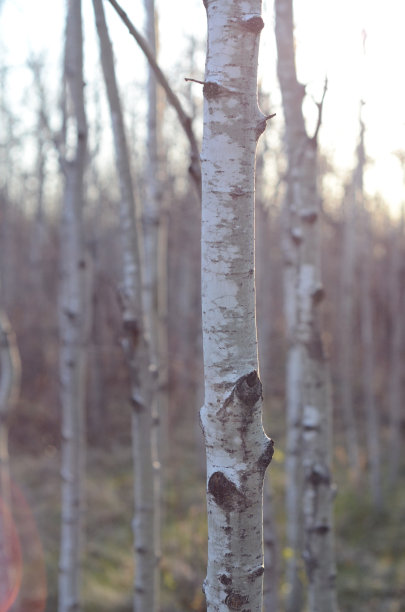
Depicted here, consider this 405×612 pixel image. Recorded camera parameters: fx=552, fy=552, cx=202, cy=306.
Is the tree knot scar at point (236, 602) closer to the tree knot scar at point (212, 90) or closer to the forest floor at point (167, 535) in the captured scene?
the tree knot scar at point (212, 90)

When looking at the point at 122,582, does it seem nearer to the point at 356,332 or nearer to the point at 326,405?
the point at 326,405

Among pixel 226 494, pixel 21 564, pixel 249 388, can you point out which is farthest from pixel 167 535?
pixel 249 388

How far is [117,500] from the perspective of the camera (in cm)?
648

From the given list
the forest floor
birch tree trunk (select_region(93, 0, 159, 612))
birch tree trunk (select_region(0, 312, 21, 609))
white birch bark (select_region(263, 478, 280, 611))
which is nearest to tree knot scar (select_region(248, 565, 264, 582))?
birch tree trunk (select_region(93, 0, 159, 612))

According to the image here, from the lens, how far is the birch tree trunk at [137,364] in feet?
7.34

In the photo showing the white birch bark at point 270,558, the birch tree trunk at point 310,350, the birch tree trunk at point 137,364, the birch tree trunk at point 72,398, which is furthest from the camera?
the birch tree trunk at point 72,398

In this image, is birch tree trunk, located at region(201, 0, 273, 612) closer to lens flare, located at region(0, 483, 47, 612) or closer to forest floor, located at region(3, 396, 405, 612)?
forest floor, located at region(3, 396, 405, 612)

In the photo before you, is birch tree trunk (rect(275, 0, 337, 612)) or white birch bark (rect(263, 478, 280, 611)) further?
white birch bark (rect(263, 478, 280, 611))

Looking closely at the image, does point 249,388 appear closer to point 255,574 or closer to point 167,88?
point 255,574

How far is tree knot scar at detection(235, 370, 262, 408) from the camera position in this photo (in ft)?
4.17

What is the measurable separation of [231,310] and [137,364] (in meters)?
1.09

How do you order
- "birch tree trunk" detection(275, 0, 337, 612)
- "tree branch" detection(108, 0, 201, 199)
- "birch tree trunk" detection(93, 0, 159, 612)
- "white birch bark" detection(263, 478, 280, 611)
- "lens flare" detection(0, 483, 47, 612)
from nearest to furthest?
"tree branch" detection(108, 0, 201, 199)
"birch tree trunk" detection(93, 0, 159, 612)
"birch tree trunk" detection(275, 0, 337, 612)
"white birch bark" detection(263, 478, 280, 611)
"lens flare" detection(0, 483, 47, 612)

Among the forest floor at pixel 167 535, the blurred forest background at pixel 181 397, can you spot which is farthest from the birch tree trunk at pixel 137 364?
the forest floor at pixel 167 535

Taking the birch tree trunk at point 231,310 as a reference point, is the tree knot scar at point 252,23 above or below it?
above
